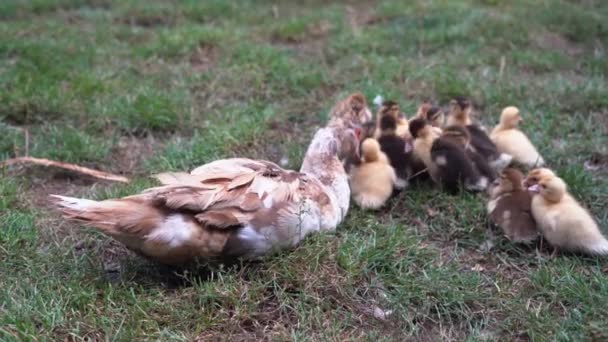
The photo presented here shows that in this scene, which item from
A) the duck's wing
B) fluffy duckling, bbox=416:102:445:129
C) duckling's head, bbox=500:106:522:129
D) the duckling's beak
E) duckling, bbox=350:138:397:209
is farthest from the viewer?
fluffy duckling, bbox=416:102:445:129

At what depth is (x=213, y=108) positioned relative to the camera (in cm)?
660

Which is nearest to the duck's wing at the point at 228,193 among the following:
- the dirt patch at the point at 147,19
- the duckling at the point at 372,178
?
the duckling at the point at 372,178

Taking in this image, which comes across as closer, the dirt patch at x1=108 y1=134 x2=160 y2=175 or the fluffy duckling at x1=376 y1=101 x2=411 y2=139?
the fluffy duckling at x1=376 y1=101 x2=411 y2=139

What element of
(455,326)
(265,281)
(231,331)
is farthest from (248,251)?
(455,326)

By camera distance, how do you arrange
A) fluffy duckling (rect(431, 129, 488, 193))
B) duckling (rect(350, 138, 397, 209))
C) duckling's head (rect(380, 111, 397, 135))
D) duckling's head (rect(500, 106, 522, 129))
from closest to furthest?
duckling (rect(350, 138, 397, 209)) < fluffy duckling (rect(431, 129, 488, 193)) < duckling's head (rect(380, 111, 397, 135)) < duckling's head (rect(500, 106, 522, 129))

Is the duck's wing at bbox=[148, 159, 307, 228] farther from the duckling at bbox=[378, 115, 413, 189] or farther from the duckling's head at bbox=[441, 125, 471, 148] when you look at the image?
the duckling's head at bbox=[441, 125, 471, 148]

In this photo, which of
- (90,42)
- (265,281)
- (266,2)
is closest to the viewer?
(265,281)

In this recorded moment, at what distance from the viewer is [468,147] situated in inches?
206

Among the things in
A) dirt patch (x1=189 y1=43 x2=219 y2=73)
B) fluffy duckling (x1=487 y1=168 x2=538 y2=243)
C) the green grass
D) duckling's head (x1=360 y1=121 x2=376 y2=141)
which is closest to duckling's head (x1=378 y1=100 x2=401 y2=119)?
duckling's head (x1=360 y1=121 x2=376 y2=141)

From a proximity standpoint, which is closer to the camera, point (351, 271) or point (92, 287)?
point (92, 287)

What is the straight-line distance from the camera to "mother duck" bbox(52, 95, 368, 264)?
356 centimetres

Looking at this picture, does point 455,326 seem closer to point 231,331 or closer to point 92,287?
point 231,331

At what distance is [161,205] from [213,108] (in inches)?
120

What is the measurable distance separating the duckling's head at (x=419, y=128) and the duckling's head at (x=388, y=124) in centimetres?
14
